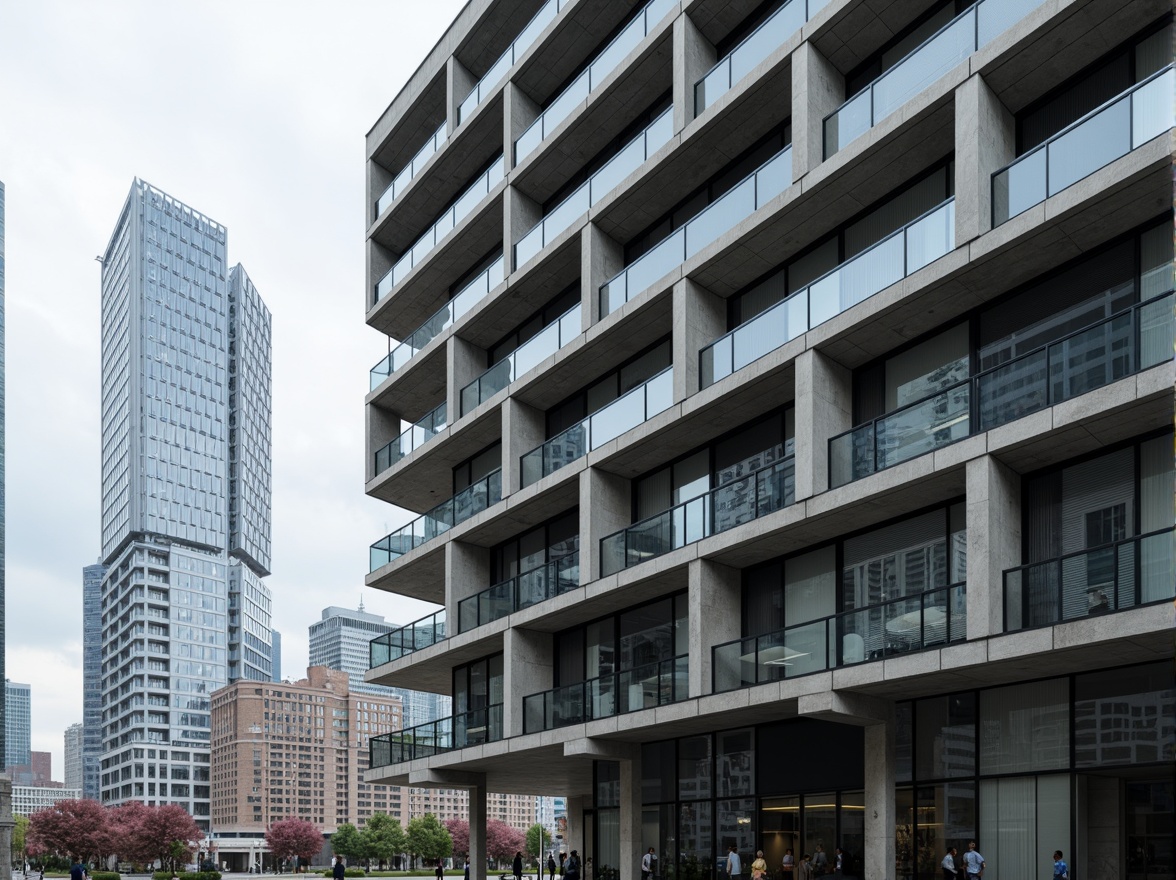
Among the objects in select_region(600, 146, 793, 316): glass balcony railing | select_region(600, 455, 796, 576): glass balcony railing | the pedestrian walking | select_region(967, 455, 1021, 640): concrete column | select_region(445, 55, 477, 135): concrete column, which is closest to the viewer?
select_region(967, 455, 1021, 640): concrete column

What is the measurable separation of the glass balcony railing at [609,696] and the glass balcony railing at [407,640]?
618cm

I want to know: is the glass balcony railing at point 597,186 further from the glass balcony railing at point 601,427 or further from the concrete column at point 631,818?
the concrete column at point 631,818

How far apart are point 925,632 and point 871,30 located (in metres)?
12.1

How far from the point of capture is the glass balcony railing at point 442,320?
37.1 meters

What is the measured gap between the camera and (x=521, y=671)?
3319 centimetres

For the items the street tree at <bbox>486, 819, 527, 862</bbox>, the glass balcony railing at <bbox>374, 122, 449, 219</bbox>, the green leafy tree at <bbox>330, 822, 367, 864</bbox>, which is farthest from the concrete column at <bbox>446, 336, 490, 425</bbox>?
the green leafy tree at <bbox>330, 822, 367, 864</bbox>

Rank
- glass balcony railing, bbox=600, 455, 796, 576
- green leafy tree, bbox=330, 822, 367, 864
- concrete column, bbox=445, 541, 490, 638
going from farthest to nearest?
1. green leafy tree, bbox=330, 822, 367, 864
2. concrete column, bbox=445, 541, 490, 638
3. glass balcony railing, bbox=600, 455, 796, 576

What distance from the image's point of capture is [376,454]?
43.3m

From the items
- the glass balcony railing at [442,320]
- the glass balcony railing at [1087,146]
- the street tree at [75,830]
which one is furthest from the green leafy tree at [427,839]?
the glass balcony railing at [1087,146]

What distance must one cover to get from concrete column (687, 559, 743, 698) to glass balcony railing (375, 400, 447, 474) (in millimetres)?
13864

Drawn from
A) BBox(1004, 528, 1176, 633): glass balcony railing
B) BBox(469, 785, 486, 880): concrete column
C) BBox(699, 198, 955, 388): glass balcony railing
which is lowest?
BBox(469, 785, 486, 880): concrete column

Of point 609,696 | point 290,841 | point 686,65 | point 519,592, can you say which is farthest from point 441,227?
point 290,841

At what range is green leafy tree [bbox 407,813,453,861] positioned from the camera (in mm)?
188000

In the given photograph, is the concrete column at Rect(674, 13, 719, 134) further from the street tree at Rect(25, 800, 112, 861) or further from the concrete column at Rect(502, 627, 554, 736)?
the street tree at Rect(25, 800, 112, 861)
